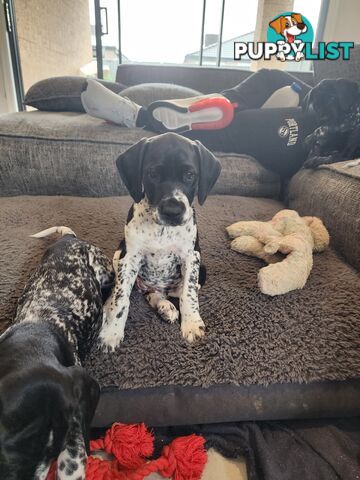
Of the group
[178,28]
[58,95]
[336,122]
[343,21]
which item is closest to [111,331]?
[336,122]

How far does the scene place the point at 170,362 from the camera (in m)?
1.44

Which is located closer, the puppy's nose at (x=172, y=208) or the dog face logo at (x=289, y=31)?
the puppy's nose at (x=172, y=208)

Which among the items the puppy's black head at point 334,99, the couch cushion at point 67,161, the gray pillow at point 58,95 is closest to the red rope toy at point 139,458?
the couch cushion at point 67,161

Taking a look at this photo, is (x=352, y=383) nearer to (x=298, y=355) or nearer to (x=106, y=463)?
(x=298, y=355)

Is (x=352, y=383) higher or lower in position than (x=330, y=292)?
lower

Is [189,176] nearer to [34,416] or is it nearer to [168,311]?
[168,311]

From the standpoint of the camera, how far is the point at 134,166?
178cm

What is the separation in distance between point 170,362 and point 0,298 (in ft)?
2.86

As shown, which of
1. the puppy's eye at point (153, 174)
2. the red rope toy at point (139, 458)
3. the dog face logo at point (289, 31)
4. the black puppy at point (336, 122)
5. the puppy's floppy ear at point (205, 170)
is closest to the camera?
the red rope toy at point (139, 458)

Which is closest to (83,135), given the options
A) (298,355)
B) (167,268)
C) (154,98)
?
(154,98)

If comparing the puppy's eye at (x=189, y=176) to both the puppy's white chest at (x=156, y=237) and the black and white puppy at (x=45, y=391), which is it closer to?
the puppy's white chest at (x=156, y=237)

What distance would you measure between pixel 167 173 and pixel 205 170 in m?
0.23

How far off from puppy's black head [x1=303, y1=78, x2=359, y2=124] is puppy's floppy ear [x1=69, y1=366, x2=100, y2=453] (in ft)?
9.63

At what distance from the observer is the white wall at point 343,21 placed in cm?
635
